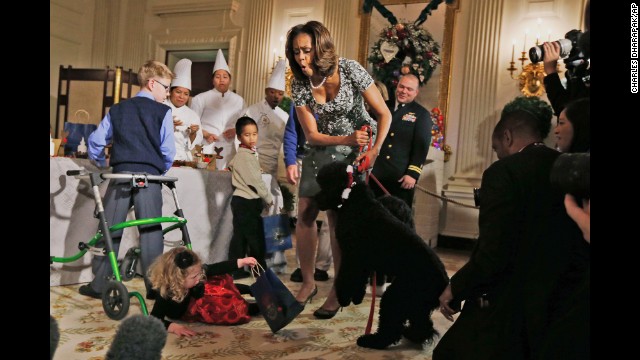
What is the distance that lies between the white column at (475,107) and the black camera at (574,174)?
5.03 metres

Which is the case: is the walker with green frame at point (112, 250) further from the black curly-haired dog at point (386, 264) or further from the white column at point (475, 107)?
the white column at point (475, 107)

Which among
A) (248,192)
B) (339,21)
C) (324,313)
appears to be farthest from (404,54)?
(324,313)

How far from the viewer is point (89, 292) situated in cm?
285

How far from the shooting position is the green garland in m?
6.11

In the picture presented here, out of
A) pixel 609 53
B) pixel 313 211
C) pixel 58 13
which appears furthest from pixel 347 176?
pixel 58 13

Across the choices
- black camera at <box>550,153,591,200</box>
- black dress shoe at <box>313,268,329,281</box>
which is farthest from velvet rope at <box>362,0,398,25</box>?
black camera at <box>550,153,591,200</box>

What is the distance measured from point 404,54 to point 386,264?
14.6 ft

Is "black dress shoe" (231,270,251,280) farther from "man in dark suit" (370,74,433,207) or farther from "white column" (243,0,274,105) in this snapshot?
"white column" (243,0,274,105)

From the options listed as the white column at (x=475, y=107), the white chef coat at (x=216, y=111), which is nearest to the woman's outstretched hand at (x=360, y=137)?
the white chef coat at (x=216, y=111)

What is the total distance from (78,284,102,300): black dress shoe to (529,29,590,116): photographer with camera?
7.53 ft

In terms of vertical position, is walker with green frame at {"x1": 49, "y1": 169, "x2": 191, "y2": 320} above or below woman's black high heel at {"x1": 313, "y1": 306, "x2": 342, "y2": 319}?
above
